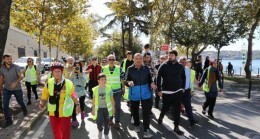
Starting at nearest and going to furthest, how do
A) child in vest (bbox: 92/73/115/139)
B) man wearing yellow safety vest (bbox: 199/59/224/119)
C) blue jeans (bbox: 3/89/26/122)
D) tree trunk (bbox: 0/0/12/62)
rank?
child in vest (bbox: 92/73/115/139)
blue jeans (bbox: 3/89/26/122)
tree trunk (bbox: 0/0/12/62)
man wearing yellow safety vest (bbox: 199/59/224/119)

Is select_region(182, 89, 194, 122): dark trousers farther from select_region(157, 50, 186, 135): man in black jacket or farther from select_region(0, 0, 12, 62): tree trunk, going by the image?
select_region(0, 0, 12, 62): tree trunk

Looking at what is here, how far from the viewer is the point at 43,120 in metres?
9.55

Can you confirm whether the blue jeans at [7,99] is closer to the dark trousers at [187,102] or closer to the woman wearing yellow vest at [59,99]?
the woman wearing yellow vest at [59,99]

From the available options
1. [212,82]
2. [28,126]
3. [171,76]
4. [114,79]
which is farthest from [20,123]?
[212,82]

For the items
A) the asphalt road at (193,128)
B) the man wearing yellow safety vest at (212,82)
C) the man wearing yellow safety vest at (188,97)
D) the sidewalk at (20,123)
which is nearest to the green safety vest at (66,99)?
the asphalt road at (193,128)

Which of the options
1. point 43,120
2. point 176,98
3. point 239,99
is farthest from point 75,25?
point 176,98

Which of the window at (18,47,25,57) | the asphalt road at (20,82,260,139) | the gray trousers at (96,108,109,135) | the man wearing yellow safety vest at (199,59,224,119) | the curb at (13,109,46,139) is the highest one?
the window at (18,47,25,57)

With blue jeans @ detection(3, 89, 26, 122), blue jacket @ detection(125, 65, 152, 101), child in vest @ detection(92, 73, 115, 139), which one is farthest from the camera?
blue jeans @ detection(3, 89, 26, 122)

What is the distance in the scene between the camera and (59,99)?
17.6 ft

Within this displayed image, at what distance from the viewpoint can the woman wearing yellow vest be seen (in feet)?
17.6

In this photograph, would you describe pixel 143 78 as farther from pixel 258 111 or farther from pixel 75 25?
pixel 75 25

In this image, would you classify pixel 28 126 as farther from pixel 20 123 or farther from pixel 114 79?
pixel 114 79

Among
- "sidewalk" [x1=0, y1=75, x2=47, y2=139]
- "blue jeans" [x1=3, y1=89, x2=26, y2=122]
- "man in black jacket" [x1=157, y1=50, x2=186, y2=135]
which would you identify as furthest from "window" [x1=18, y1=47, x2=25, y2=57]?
"man in black jacket" [x1=157, y1=50, x2=186, y2=135]

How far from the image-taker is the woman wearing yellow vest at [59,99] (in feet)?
17.6
